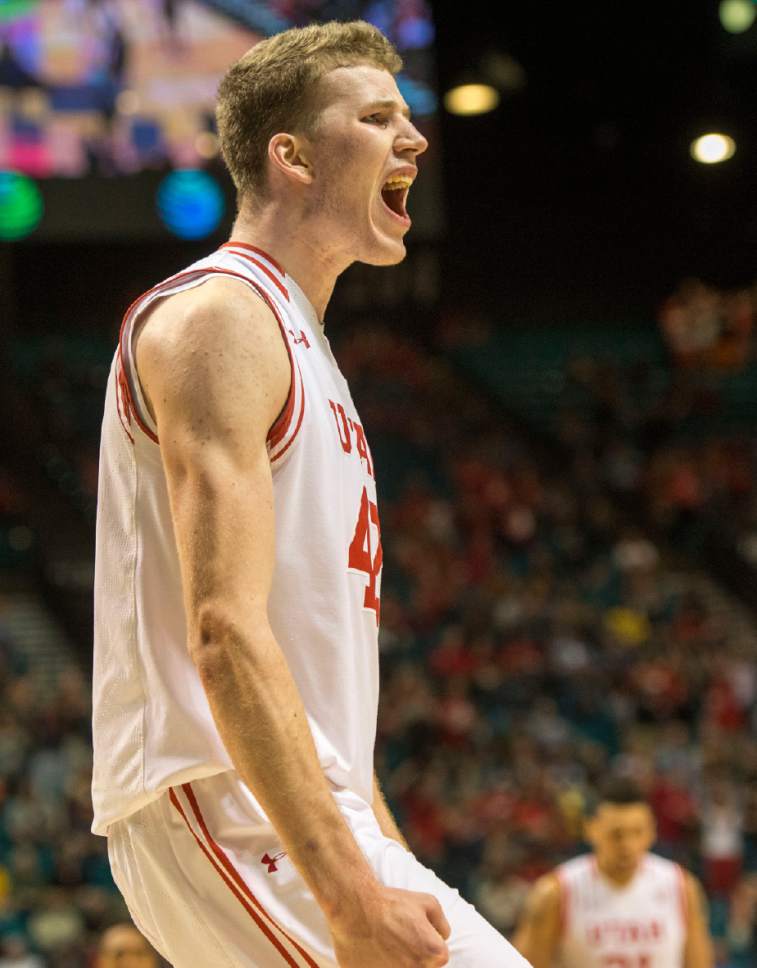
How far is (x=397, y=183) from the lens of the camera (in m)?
2.43

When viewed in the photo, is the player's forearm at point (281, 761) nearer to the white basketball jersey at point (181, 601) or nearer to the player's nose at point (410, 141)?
the white basketball jersey at point (181, 601)

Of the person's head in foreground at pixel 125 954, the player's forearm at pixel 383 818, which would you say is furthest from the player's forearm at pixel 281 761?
the person's head in foreground at pixel 125 954

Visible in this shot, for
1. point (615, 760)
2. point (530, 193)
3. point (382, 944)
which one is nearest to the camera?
point (382, 944)

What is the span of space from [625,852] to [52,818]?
23.0ft

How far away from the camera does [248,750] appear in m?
1.87

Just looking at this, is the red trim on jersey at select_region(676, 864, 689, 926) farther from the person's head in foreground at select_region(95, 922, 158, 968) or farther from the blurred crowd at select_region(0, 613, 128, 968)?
the blurred crowd at select_region(0, 613, 128, 968)

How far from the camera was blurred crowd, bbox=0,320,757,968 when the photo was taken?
11609 mm

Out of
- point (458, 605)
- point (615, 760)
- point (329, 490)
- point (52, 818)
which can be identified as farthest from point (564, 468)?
point (329, 490)

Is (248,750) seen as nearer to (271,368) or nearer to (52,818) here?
(271,368)

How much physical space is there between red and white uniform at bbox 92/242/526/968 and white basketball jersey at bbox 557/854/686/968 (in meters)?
4.05

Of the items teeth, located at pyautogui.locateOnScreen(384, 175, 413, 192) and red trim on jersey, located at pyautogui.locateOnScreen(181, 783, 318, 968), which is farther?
teeth, located at pyautogui.locateOnScreen(384, 175, 413, 192)

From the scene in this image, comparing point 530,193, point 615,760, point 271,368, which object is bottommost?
point 615,760

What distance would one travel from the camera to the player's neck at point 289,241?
234cm

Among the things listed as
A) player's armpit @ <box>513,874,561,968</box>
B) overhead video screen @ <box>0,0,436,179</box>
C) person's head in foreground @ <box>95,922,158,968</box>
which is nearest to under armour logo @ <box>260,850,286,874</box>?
person's head in foreground @ <box>95,922,158,968</box>
